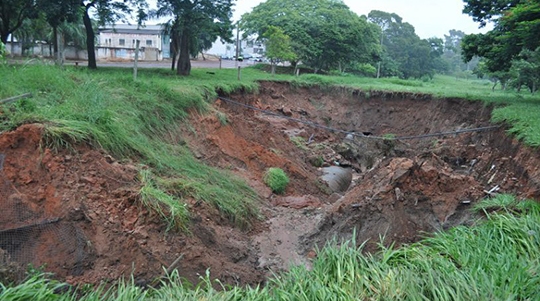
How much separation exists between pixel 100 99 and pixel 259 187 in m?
4.74

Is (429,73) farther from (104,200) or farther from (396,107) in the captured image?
(104,200)

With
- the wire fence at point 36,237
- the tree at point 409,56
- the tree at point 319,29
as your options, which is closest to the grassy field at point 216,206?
the wire fence at point 36,237

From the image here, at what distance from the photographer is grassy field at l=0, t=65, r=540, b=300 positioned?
4387 mm

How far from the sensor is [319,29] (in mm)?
33344

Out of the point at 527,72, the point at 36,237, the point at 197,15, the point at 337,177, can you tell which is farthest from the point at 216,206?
the point at 527,72

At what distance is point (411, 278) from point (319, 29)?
30643 millimetres

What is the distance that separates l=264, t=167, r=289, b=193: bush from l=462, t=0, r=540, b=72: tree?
25.2ft

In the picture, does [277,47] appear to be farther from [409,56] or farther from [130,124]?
[409,56]

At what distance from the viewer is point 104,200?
7.17 m

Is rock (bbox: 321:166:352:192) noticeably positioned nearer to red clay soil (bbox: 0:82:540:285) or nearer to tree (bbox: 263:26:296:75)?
red clay soil (bbox: 0:82:540:285)

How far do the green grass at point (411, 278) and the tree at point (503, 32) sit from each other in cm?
912

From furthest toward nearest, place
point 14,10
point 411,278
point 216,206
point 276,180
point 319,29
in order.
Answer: point 319,29 → point 14,10 → point 276,180 → point 216,206 → point 411,278

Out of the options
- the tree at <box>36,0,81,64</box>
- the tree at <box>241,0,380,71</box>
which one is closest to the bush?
the tree at <box>36,0,81,64</box>

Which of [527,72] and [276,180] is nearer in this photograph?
[276,180]
